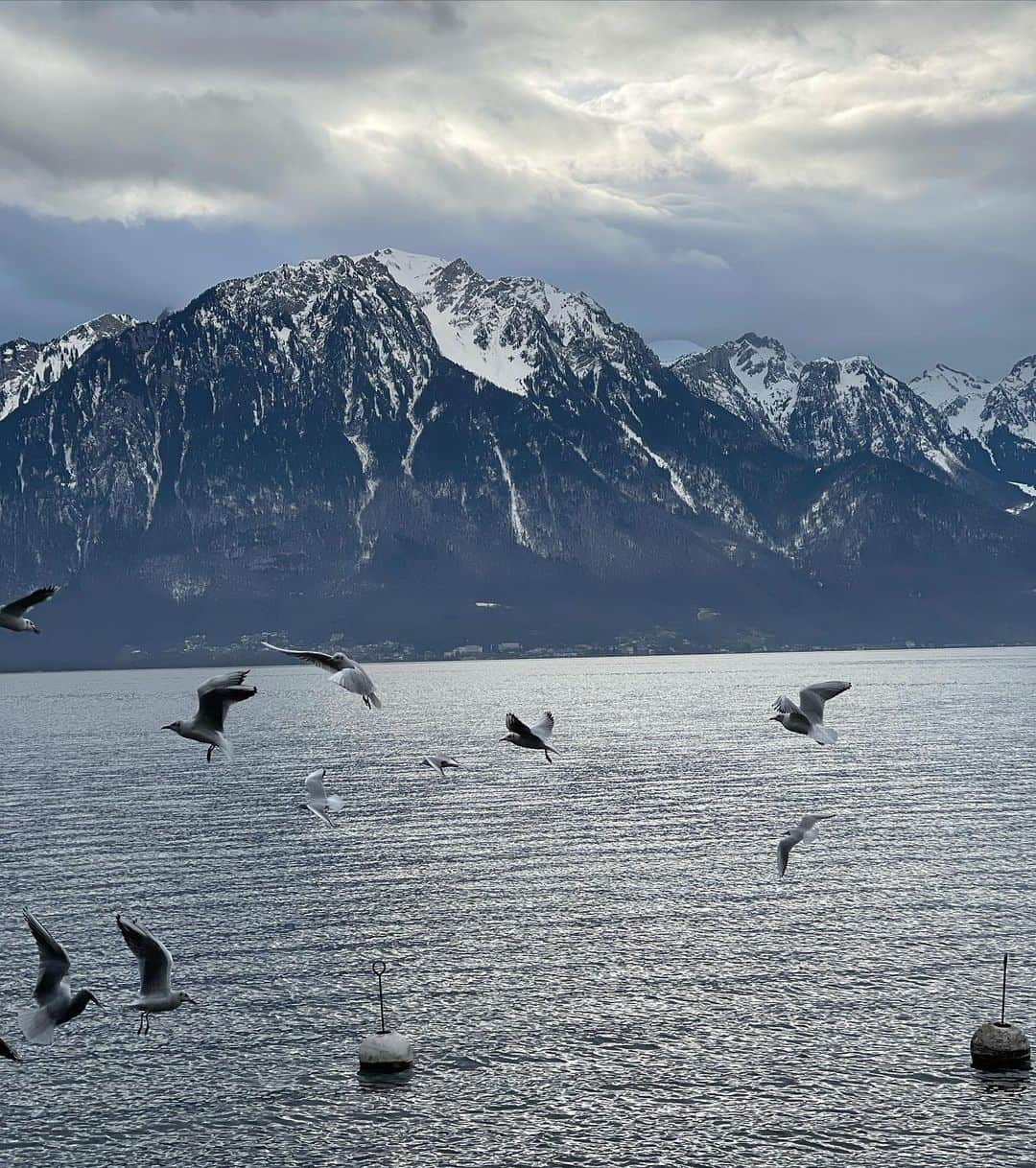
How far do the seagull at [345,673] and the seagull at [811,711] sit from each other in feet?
38.2

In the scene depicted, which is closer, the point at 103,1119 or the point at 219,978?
the point at 103,1119

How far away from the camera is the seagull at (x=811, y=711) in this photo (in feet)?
130

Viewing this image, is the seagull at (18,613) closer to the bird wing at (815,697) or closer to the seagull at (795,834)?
the bird wing at (815,697)

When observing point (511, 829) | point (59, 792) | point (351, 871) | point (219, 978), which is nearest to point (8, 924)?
point (219, 978)

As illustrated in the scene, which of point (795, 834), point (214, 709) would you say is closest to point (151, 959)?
point (214, 709)

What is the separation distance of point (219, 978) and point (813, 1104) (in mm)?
37385

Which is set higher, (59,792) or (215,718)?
(215,718)

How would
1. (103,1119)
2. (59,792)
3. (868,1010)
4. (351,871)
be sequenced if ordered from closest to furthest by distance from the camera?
1. (103,1119)
2. (868,1010)
3. (351,871)
4. (59,792)

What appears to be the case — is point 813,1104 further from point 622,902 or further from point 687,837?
point 687,837

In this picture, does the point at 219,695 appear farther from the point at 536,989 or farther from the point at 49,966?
the point at 536,989

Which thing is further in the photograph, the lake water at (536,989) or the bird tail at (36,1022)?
the lake water at (536,989)

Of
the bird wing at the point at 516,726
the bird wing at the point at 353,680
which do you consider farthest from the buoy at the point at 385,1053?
the bird wing at the point at 353,680

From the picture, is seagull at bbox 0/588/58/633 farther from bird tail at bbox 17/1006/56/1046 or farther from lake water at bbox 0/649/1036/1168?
lake water at bbox 0/649/1036/1168

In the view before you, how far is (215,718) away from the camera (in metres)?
38.4
